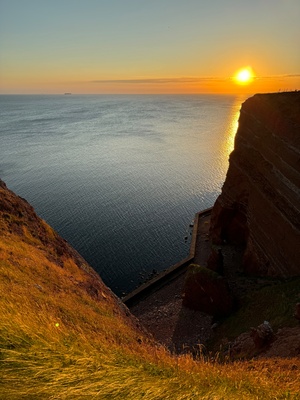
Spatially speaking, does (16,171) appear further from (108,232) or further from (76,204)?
(108,232)

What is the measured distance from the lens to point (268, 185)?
30938 mm

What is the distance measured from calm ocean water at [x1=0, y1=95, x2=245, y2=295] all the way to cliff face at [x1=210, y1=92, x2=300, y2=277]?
1350cm

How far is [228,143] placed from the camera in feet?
392

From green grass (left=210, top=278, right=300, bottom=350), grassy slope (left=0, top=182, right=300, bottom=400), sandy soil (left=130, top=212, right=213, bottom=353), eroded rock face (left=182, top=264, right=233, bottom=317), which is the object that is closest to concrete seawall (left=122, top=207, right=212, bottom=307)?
sandy soil (left=130, top=212, right=213, bottom=353)

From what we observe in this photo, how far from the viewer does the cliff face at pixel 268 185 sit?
2722 centimetres

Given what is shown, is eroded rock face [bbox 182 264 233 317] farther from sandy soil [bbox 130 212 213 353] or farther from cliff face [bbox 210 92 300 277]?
cliff face [bbox 210 92 300 277]

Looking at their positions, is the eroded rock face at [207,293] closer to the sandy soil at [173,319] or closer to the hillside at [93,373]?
the sandy soil at [173,319]

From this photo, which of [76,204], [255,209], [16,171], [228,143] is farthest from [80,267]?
[228,143]

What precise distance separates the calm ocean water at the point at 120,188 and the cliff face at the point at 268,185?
13.5m

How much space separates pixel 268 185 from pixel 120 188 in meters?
43.6

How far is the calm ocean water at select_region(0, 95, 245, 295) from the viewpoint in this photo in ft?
151

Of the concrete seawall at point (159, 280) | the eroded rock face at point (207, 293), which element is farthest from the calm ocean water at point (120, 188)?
the eroded rock face at point (207, 293)

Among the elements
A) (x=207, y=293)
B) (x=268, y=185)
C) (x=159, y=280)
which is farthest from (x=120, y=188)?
(x=268, y=185)

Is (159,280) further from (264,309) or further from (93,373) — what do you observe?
(93,373)
